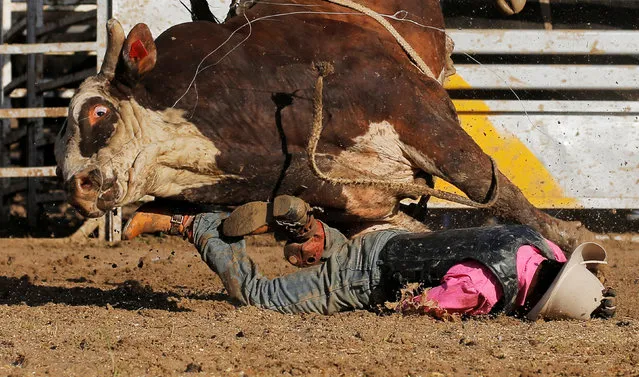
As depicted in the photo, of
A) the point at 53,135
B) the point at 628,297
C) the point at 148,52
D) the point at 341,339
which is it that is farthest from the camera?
the point at 53,135

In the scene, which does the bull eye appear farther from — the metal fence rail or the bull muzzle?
the metal fence rail

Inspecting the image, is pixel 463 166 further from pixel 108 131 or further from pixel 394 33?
pixel 108 131

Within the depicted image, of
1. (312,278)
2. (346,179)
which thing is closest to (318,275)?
(312,278)

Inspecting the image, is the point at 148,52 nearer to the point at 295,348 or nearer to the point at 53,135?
the point at 295,348

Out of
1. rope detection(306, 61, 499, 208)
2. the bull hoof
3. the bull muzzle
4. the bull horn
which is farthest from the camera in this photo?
the bull hoof

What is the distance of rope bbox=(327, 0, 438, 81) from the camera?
4.88 meters

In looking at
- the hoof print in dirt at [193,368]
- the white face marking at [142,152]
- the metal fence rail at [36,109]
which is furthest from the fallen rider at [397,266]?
the metal fence rail at [36,109]

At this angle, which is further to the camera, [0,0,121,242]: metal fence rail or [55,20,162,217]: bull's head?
[0,0,121,242]: metal fence rail

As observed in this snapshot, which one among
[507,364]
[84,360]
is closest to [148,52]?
[84,360]

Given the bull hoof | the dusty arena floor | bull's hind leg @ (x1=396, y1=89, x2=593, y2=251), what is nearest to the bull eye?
the dusty arena floor

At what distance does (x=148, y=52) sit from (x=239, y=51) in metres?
0.44

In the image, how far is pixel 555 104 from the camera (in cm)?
717

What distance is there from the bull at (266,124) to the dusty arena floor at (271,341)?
21.6 inches

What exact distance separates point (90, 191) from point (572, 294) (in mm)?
1872
